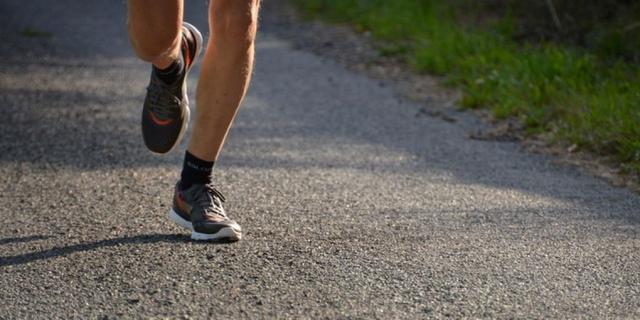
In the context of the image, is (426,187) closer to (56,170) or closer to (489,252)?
(489,252)

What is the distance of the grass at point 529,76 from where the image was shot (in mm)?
5395

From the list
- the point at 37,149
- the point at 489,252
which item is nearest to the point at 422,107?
the point at 37,149

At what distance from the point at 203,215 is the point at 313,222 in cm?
50

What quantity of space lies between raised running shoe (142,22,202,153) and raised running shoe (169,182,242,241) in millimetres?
181

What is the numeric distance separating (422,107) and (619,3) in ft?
7.63

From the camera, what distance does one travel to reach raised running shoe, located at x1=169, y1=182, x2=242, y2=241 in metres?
3.43

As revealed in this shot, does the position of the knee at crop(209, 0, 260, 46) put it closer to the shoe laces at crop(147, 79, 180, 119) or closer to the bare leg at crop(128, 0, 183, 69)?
the bare leg at crop(128, 0, 183, 69)

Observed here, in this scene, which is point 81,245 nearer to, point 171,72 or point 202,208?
point 202,208

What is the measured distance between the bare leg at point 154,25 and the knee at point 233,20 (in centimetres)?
12

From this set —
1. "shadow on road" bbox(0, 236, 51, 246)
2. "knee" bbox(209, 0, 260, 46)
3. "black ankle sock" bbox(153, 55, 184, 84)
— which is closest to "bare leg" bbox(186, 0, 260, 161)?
"knee" bbox(209, 0, 260, 46)

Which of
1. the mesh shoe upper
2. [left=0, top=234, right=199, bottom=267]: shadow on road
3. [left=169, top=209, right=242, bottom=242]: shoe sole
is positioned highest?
the mesh shoe upper

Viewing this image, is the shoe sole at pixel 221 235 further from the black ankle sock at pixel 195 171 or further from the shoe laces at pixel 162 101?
the shoe laces at pixel 162 101

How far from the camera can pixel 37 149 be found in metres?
5.12

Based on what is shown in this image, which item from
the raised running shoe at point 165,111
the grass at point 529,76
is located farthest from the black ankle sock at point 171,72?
the grass at point 529,76
